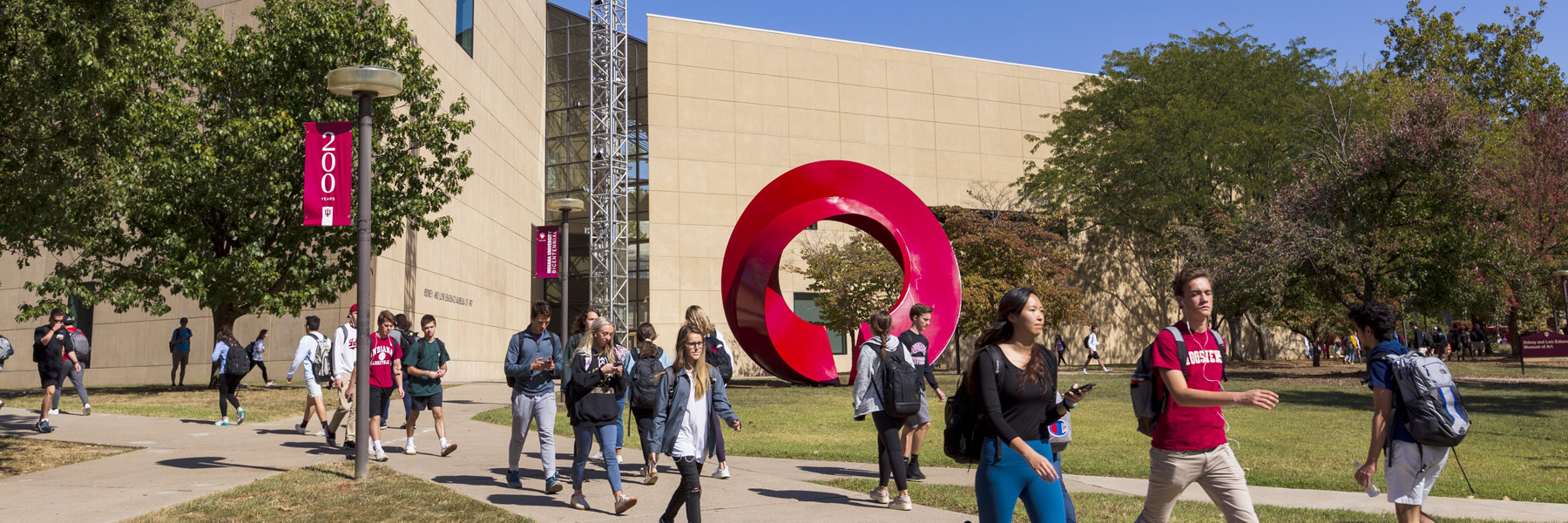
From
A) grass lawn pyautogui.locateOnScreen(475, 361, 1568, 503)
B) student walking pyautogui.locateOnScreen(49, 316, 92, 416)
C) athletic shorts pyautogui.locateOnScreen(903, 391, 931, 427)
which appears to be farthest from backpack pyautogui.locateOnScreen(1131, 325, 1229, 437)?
student walking pyautogui.locateOnScreen(49, 316, 92, 416)

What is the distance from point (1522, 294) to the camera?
25219mm

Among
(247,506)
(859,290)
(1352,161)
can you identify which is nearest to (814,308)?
(859,290)

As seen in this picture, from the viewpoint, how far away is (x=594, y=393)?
7.76m

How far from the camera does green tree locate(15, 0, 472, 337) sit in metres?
19.3

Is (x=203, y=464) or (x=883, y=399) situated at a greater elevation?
(x=883, y=399)

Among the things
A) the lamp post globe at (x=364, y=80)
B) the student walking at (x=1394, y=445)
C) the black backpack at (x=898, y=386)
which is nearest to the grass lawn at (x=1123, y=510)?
the black backpack at (x=898, y=386)

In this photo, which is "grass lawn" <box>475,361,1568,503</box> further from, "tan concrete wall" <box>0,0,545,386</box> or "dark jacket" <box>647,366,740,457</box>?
"tan concrete wall" <box>0,0,545,386</box>

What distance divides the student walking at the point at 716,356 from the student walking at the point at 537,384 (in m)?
1.23

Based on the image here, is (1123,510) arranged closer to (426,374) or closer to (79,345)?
(426,374)

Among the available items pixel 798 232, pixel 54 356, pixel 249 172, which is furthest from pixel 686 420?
pixel 249 172

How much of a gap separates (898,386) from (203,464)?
7132mm

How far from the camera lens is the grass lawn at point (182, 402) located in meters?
15.5

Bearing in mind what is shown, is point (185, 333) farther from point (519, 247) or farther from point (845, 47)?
point (845, 47)

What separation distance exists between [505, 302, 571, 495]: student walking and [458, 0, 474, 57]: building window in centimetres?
2530
